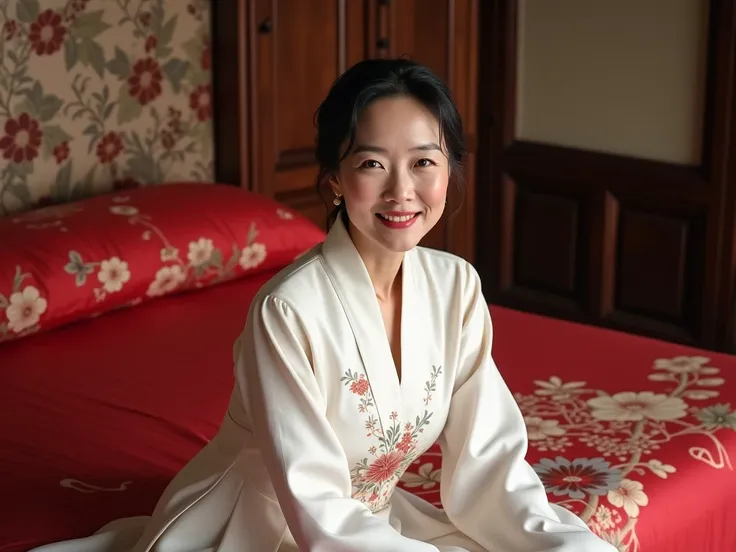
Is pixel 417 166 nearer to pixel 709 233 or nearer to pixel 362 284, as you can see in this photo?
pixel 362 284

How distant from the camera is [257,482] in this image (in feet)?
4.87

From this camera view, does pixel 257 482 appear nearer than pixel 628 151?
Yes

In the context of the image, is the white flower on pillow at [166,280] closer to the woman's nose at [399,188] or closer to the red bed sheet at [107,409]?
the red bed sheet at [107,409]

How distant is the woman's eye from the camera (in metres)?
1.46

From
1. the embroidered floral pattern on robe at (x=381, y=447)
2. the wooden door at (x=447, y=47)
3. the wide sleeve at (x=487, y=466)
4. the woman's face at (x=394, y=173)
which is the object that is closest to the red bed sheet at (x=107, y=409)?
the embroidered floral pattern on robe at (x=381, y=447)

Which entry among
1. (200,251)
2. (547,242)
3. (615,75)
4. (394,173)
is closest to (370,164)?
(394,173)

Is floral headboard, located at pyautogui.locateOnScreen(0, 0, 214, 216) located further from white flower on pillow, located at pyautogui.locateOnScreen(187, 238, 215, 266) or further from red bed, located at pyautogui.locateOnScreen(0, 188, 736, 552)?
white flower on pillow, located at pyautogui.locateOnScreen(187, 238, 215, 266)

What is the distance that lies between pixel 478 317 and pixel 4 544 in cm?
73

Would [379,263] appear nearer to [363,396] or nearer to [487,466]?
[363,396]

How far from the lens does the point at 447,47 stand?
3.69m

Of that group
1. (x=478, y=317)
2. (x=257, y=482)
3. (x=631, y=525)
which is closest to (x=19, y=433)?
(x=257, y=482)

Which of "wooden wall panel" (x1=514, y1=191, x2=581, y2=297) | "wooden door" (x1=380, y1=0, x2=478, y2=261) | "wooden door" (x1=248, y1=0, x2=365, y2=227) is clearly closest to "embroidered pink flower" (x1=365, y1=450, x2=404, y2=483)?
"wooden door" (x1=248, y1=0, x2=365, y2=227)

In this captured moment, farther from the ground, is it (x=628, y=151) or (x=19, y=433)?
(x=628, y=151)

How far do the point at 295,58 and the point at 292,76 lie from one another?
0.16 feet
